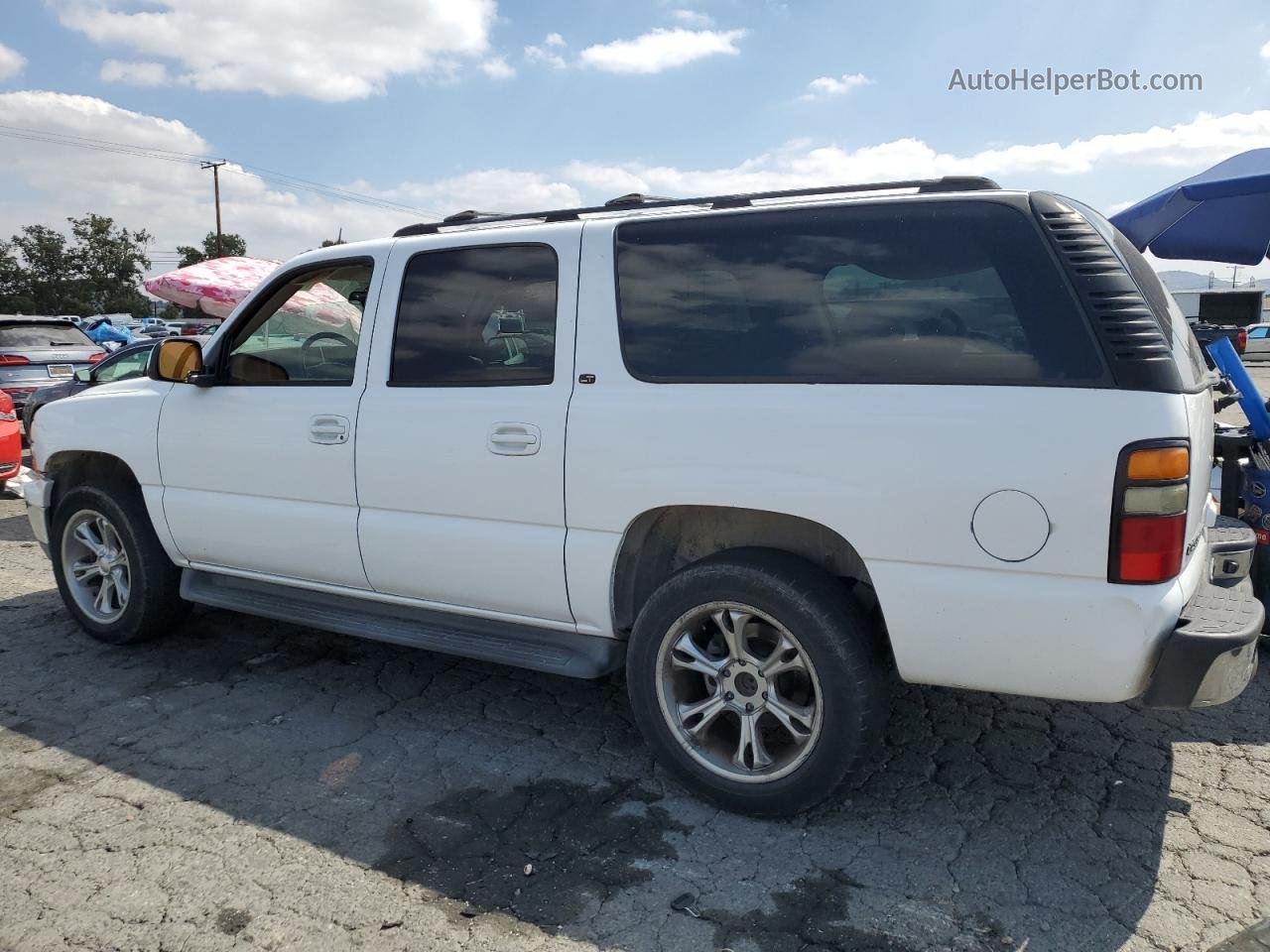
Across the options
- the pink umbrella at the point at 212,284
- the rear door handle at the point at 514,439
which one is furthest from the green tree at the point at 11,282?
the rear door handle at the point at 514,439

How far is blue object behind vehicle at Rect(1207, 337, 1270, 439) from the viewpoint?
185 inches

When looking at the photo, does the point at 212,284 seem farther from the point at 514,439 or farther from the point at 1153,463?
the point at 1153,463

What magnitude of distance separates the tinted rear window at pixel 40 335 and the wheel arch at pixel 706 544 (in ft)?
38.6

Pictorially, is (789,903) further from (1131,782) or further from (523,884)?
(1131,782)

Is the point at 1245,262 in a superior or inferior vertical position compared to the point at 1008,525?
superior

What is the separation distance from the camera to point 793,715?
3111 millimetres

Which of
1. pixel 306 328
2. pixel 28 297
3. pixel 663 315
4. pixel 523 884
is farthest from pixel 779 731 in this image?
pixel 28 297

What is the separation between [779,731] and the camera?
3479 mm

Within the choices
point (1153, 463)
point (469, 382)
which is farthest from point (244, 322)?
point (1153, 463)

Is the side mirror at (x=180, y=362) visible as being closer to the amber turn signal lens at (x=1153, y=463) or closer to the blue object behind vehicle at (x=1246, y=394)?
the amber turn signal lens at (x=1153, y=463)

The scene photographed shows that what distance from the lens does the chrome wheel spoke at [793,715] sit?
10.1 feet

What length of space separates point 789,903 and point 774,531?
45.0 inches

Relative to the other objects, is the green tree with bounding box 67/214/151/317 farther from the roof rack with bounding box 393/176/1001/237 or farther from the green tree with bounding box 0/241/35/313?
the roof rack with bounding box 393/176/1001/237

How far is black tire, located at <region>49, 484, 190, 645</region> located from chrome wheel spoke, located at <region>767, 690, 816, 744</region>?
123 inches
